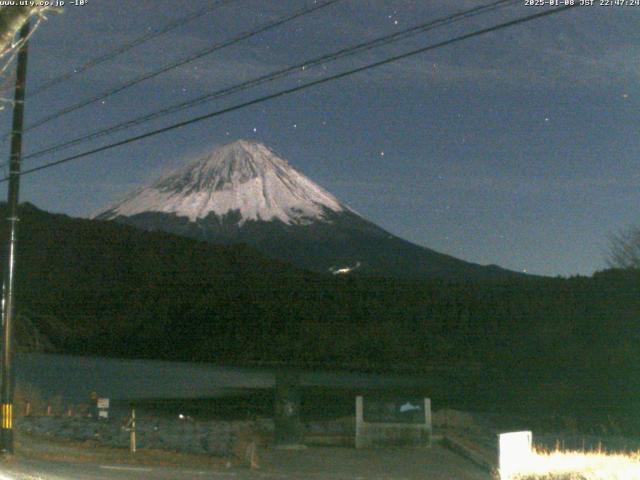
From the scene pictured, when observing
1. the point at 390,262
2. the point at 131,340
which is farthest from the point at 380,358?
the point at 390,262

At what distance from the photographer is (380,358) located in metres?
92.0

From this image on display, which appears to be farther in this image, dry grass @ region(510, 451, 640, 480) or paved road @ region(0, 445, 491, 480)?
paved road @ region(0, 445, 491, 480)

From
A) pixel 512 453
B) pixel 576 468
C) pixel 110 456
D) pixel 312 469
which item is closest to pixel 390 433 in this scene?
pixel 312 469

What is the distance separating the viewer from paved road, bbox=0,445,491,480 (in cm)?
1602

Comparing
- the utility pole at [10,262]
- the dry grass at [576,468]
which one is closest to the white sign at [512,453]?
the dry grass at [576,468]

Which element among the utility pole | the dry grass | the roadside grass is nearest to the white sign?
the dry grass

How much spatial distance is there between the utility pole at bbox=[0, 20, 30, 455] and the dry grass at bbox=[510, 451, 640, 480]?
30.7 ft

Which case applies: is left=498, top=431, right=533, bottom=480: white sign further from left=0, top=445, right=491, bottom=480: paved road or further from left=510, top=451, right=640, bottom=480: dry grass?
left=0, top=445, right=491, bottom=480: paved road

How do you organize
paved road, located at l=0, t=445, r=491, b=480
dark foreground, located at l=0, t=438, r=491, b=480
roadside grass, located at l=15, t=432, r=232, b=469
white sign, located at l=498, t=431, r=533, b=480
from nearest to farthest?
white sign, located at l=498, t=431, r=533, b=480 < paved road, located at l=0, t=445, r=491, b=480 < dark foreground, located at l=0, t=438, r=491, b=480 < roadside grass, located at l=15, t=432, r=232, b=469

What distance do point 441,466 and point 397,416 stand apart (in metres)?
3.22

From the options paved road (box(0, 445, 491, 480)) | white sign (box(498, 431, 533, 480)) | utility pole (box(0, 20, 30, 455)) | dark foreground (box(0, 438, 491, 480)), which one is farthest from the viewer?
utility pole (box(0, 20, 30, 455))

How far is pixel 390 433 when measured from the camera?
21.8 meters

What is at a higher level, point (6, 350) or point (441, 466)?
point (6, 350)

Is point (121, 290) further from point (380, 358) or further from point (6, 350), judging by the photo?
point (6, 350)
